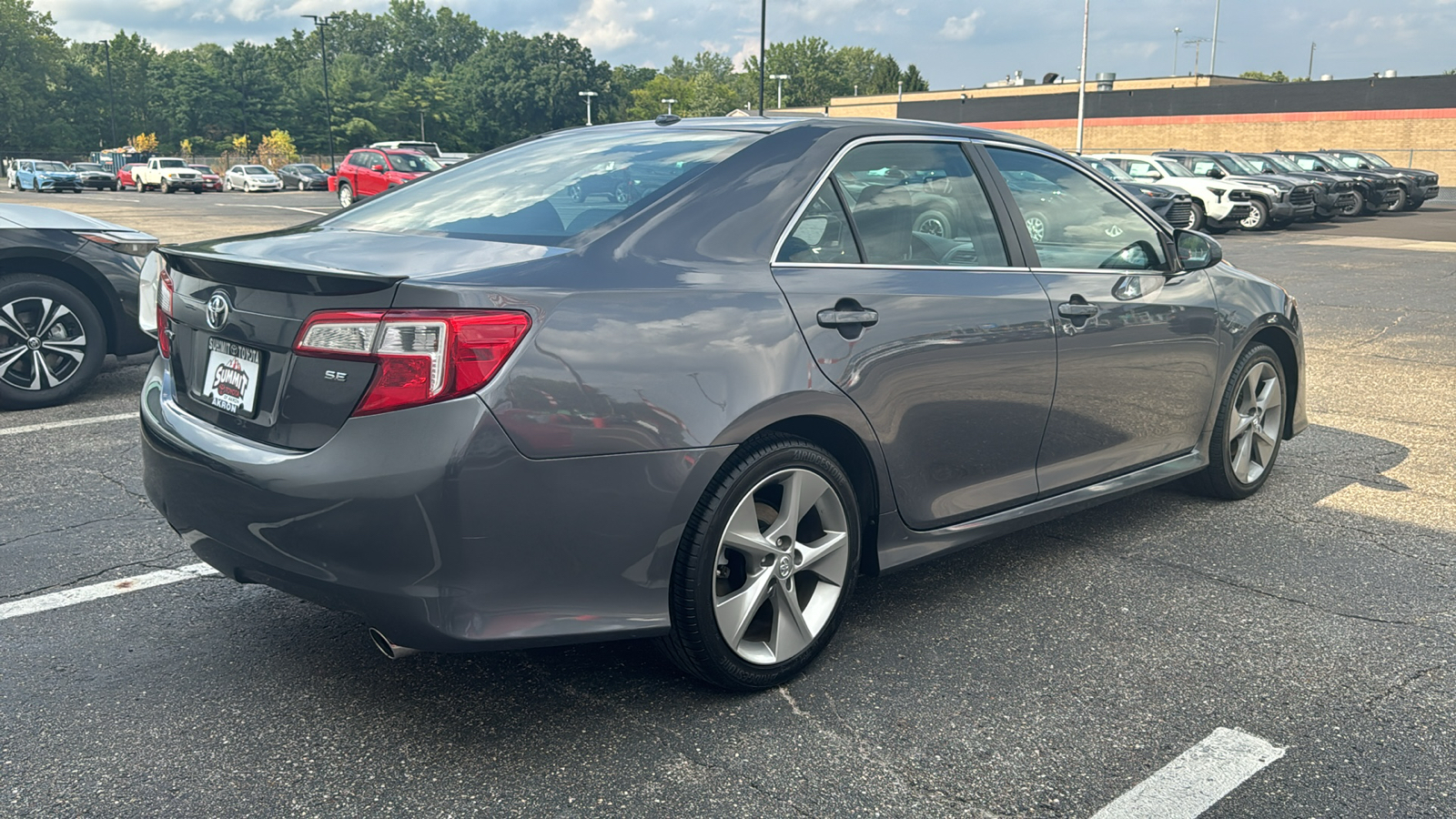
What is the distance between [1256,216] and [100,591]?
25.4 meters

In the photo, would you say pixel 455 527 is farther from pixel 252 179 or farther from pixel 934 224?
pixel 252 179

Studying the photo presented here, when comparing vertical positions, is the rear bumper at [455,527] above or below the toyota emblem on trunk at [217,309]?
below

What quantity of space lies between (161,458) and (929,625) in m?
2.25

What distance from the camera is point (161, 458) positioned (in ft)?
9.95

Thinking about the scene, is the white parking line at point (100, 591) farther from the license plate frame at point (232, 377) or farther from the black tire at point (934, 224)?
the black tire at point (934, 224)

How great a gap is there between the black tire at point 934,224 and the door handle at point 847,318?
18.4 inches

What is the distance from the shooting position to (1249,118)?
2169 inches

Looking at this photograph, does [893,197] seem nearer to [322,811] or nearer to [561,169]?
[561,169]

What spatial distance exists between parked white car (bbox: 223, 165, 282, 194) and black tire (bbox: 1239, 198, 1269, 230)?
45.0 meters

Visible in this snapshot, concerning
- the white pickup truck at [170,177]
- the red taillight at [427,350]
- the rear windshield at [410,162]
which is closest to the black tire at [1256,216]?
the rear windshield at [410,162]

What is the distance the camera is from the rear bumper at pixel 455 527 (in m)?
2.48

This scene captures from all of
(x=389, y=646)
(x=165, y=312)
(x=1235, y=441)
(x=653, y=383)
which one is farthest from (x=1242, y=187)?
(x=389, y=646)

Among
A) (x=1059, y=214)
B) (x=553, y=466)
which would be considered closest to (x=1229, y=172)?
(x=1059, y=214)

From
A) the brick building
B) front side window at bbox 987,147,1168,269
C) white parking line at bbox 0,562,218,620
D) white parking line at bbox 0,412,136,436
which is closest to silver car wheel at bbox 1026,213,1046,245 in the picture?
front side window at bbox 987,147,1168,269
